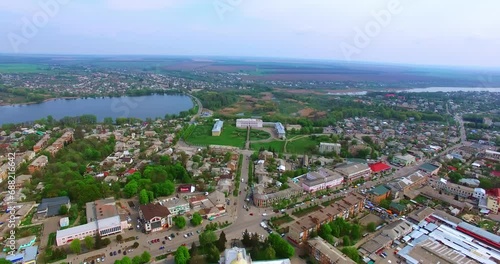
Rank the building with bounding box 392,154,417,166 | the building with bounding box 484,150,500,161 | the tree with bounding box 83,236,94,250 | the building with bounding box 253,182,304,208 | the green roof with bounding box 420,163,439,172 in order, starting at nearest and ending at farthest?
the tree with bounding box 83,236,94,250
the building with bounding box 253,182,304,208
the green roof with bounding box 420,163,439,172
the building with bounding box 392,154,417,166
the building with bounding box 484,150,500,161

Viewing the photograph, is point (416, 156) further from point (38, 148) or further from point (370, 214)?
point (38, 148)

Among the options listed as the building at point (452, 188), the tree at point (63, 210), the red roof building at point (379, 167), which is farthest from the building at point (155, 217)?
the building at point (452, 188)

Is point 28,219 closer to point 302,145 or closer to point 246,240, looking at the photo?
point 246,240

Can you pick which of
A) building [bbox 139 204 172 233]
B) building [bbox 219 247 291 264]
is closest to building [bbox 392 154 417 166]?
building [bbox 219 247 291 264]

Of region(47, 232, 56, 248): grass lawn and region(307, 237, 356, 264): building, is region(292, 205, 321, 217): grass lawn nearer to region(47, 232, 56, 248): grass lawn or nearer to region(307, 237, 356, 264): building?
region(307, 237, 356, 264): building

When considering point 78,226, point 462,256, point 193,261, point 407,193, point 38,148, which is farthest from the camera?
point 38,148

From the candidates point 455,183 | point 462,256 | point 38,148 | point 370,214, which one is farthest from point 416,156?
point 38,148
